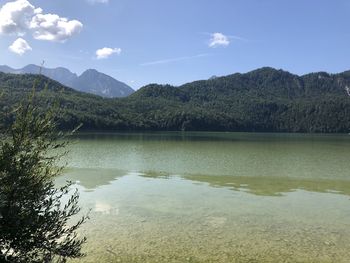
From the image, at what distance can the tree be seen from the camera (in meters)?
6.43

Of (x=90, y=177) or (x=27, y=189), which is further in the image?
(x=90, y=177)

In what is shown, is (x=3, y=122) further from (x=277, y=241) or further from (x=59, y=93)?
(x=277, y=241)

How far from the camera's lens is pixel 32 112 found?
7.32m

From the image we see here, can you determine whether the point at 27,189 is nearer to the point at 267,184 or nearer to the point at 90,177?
the point at 90,177

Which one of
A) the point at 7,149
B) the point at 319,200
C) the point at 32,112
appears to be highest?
the point at 32,112

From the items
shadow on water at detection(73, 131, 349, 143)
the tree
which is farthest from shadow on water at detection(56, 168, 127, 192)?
shadow on water at detection(73, 131, 349, 143)

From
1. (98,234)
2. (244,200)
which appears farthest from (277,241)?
(244,200)

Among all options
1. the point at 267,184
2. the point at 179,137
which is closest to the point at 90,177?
the point at 267,184

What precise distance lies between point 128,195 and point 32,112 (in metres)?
14.8

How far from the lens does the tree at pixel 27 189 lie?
21.1 feet

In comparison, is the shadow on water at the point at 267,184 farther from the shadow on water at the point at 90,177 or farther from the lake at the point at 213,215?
the shadow on water at the point at 90,177

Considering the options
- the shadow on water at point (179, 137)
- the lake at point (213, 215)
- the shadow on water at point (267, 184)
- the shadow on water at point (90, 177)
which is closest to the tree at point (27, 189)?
the lake at point (213, 215)

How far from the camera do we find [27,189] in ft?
22.3

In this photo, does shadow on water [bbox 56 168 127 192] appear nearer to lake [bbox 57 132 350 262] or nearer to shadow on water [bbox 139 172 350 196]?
lake [bbox 57 132 350 262]
